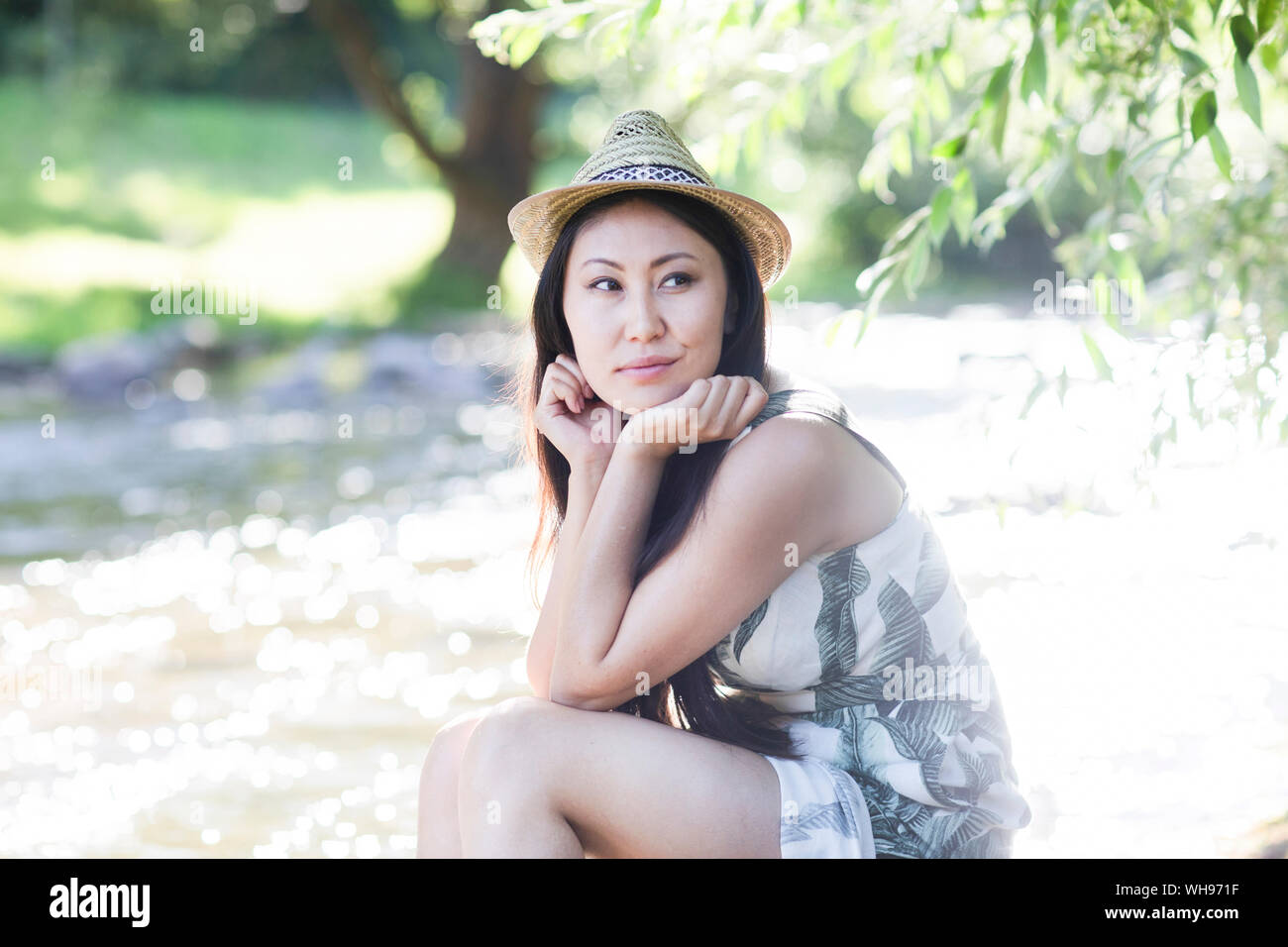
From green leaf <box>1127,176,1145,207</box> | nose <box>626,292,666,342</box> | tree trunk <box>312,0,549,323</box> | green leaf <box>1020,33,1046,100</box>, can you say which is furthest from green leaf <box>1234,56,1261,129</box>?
tree trunk <box>312,0,549,323</box>

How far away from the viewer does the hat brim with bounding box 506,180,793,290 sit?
2412mm

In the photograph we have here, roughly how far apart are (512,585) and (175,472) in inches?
125

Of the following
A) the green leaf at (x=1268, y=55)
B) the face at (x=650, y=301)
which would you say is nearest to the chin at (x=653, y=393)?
the face at (x=650, y=301)

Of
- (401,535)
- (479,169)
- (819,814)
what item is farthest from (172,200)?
(819,814)

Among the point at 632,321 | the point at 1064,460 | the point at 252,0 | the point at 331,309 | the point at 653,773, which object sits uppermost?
the point at 252,0

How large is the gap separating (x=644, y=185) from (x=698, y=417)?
412 mm

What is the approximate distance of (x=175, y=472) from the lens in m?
8.20

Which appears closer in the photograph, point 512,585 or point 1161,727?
point 1161,727

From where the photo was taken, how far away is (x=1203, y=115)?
223cm

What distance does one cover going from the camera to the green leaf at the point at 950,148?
8.11 feet

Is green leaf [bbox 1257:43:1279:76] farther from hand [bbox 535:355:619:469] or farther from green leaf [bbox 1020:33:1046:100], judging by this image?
hand [bbox 535:355:619:469]

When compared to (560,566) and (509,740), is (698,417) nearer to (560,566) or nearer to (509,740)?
(560,566)

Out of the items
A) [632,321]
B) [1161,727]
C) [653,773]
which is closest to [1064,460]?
[1161,727]
